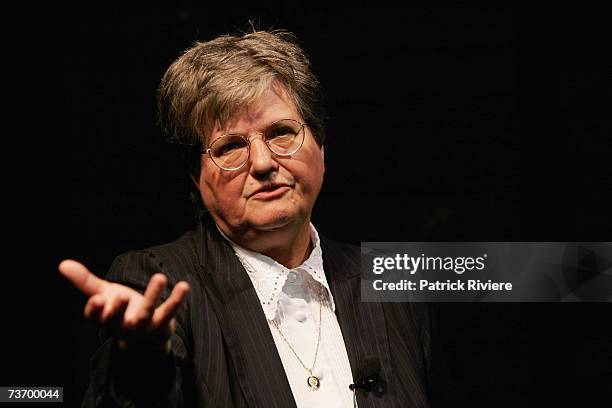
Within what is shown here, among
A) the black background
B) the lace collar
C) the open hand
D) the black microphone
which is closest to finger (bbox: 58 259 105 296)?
the open hand

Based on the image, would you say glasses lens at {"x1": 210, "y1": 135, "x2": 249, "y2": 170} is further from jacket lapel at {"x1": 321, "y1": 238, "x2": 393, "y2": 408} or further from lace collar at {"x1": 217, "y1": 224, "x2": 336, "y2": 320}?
jacket lapel at {"x1": 321, "y1": 238, "x2": 393, "y2": 408}

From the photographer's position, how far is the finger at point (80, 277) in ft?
4.17

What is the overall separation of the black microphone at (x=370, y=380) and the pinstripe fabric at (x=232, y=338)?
0.04 ft

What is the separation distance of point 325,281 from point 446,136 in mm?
699

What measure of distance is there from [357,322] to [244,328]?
0.86 feet

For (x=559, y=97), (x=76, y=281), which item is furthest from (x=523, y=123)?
(x=76, y=281)

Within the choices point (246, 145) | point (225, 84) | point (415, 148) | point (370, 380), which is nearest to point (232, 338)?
point (370, 380)

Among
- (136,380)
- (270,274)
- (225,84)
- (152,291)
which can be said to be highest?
(225,84)

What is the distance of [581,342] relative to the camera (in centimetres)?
227

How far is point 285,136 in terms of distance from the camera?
5.80 feet

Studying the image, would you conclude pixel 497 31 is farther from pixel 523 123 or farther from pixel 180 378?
pixel 180 378

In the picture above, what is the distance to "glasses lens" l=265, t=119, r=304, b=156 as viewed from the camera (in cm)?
174

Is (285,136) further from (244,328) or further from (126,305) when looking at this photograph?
(126,305)
